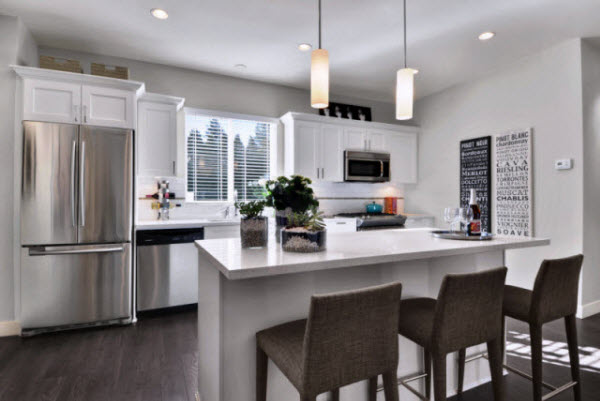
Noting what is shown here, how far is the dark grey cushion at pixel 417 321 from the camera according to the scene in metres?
1.45

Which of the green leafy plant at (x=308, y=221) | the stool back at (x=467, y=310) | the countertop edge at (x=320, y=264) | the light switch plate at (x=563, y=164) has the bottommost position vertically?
the stool back at (x=467, y=310)

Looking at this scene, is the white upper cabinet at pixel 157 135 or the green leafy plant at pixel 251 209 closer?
the green leafy plant at pixel 251 209

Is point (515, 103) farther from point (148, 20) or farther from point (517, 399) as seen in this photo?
point (148, 20)

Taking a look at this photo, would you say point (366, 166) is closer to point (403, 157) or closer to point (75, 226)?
point (403, 157)

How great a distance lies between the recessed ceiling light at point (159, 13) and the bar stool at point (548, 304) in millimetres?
3246

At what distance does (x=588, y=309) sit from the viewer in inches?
129

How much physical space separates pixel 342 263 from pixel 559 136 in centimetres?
340

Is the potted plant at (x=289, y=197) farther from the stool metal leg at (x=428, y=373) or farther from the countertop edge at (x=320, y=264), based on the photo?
the stool metal leg at (x=428, y=373)

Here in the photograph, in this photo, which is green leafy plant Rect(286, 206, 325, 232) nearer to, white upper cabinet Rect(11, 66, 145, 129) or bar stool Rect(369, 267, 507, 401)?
bar stool Rect(369, 267, 507, 401)

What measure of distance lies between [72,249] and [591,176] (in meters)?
5.02

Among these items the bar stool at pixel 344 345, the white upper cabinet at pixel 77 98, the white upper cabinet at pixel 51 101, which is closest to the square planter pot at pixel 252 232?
the bar stool at pixel 344 345

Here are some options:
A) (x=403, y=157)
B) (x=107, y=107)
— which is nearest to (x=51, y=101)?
(x=107, y=107)

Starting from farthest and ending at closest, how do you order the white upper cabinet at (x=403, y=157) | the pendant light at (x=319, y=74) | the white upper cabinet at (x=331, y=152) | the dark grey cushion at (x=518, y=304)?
the white upper cabinet at (x=403, y=157) → the white upper cabinet at (x=331, y=152) → the pendant light at (x=319, y=74) → the dark grey cushion at (x=518, y=304)

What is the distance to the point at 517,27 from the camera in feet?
9.94
